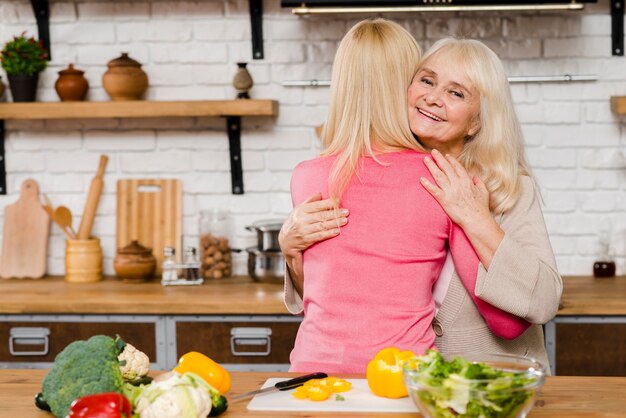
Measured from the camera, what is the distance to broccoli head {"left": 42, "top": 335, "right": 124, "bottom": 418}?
4.64 ft

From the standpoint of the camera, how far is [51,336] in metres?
3.03

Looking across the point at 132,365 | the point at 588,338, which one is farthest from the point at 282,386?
the point at 588,338

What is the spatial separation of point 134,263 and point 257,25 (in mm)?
1115

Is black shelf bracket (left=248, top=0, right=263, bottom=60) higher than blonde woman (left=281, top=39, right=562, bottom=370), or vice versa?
black shelf bracket (left=248, top=0, right=263, bottom=60)

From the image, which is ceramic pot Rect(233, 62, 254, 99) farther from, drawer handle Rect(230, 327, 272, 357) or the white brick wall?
drawer handle Rect(230, 327, 272, 357)

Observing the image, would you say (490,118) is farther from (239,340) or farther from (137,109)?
(137,109)

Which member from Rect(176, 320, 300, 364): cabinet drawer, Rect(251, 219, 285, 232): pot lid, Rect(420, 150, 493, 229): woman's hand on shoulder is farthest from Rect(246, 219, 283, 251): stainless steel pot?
Rect(420, 150, 493, 229): woman's hand on shoulder

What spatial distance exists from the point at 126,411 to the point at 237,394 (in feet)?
1.09

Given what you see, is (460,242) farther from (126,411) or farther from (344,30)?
(344,30)

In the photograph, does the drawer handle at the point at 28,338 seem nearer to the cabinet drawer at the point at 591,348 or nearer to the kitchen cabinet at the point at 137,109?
the kitchen cabinet at the point at 137,109

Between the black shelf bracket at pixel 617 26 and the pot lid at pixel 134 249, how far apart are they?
2.08 metres

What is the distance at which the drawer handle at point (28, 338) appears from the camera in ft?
9.90

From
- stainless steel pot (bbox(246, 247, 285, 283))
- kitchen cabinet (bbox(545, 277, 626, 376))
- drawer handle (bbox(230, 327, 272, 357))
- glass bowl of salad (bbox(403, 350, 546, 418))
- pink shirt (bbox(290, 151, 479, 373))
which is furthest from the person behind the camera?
stainless steel pot (bbox(246, 247, 285, 283))

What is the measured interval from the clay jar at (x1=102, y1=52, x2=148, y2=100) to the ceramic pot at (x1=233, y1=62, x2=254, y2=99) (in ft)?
1.30
